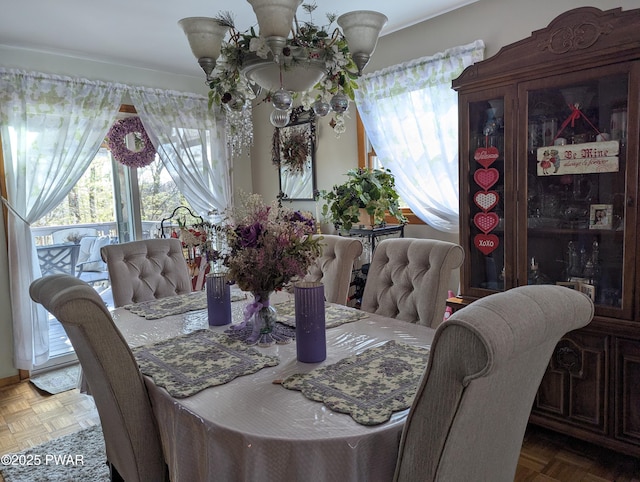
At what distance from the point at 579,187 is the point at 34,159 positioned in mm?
3644

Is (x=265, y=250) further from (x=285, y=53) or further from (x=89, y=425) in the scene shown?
(x=89, y=425)

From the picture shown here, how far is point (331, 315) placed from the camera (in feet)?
6.70

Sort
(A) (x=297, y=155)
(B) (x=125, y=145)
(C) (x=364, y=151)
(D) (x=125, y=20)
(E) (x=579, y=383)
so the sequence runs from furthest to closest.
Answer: (A) (x=297, y=155) < (B) (x=125, y=145) < (C) (x=364, y=151) < (D) (x=125, y=20) < (E) (x=579, y=383)

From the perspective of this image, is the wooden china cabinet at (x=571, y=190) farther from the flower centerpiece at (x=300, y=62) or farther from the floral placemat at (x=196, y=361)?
the floral placemat at (x=196, y=361)

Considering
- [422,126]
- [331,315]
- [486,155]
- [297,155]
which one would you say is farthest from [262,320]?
[297,155]

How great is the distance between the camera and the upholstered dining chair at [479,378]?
830 millimetres

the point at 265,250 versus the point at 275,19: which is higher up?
the point at 275,19

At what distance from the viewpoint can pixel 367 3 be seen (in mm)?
2807

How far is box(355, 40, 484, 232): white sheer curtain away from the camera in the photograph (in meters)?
3.01

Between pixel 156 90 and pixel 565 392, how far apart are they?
12.6ft

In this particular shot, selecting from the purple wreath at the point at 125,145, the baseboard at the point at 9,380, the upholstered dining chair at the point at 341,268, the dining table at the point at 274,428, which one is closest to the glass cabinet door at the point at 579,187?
the upholstered dining chair at the point at 341,268

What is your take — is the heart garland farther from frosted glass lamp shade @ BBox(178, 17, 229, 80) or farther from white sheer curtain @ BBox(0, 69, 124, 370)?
white sheer curtain @ BBox(0, 69, 124, 370)

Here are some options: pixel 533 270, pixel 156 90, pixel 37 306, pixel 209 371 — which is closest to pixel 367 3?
pixel 533 270

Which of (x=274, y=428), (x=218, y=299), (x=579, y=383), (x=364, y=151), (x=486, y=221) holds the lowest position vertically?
(x=579, y=383)
